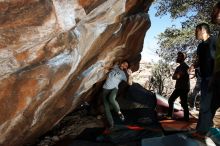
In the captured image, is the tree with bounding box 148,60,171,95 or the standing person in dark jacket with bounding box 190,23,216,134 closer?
the standing person in dark jacket with bounding box 190,23,216,134

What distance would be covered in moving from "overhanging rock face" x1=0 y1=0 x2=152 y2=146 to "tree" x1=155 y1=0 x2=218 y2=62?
704 cm

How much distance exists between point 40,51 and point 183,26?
33.2 ft

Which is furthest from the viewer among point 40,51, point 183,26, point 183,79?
point 183,26

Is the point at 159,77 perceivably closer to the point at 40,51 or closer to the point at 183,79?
the point at 183,79

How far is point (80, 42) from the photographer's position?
626 cm

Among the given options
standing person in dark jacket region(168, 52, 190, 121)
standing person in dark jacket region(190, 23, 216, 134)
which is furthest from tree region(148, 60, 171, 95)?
standing person in dark jacket region(190, 23, 216, 134)

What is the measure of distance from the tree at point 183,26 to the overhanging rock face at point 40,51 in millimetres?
7040

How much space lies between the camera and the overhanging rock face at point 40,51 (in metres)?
5.22

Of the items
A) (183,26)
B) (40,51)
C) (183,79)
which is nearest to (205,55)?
(40,51)

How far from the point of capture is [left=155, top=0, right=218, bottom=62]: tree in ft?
45.3

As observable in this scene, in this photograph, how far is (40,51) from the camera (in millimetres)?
5523

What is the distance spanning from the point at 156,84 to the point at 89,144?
1069 centimetres

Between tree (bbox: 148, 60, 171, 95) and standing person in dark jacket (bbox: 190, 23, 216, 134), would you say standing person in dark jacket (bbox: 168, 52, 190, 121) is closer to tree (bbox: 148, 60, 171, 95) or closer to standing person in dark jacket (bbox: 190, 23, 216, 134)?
standing person in dark jacket (bbox: 190, 23, 216, 134)

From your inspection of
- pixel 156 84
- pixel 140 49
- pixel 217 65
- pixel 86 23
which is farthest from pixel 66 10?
pixel 156 84
